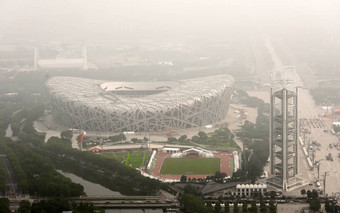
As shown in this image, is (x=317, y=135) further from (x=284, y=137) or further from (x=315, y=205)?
(x=315, y=205)

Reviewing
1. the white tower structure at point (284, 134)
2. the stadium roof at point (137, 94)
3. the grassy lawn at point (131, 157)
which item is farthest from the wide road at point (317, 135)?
the grassy lawn at point (131, 157)

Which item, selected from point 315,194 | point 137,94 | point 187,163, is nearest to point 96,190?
point 187,163

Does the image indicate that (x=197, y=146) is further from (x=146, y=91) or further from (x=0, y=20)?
(x=0, y=20)

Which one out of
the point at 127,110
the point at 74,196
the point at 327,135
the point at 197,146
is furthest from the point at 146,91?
the point at 74,196

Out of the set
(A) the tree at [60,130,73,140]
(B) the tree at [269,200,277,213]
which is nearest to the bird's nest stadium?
(A) the tree at [60,130,73,140]

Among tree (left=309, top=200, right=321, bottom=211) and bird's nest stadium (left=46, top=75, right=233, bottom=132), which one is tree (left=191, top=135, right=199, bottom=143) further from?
tree (left=309, top=200, right=321, bottom=211)

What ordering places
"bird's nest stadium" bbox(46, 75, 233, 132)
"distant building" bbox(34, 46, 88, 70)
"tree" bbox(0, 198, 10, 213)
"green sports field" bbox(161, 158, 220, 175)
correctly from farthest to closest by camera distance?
"distant building" bbox(34, 46, 88, 70)
"bird's nest stadium" bbox(46, 75, 233, 132)
"green sports field" bbox(161, 158, 220, 175)
"tree" bbox(0, 198, 10, 213)

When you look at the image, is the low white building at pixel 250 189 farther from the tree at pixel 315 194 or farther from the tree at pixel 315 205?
the tree at pixel 315 205
